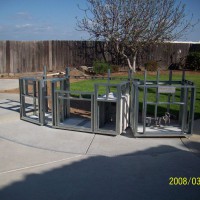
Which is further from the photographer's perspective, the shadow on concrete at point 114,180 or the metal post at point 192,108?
the metal post at point 192,108

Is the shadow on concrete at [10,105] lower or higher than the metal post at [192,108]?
lower

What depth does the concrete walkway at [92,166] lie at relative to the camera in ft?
12.2

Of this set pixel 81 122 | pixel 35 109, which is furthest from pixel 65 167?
pixel 35 109

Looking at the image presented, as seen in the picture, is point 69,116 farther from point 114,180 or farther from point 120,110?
point 114,180

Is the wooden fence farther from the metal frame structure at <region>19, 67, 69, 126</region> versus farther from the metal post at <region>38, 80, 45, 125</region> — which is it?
the metal post at <region>38, 80, 45, 125</region>

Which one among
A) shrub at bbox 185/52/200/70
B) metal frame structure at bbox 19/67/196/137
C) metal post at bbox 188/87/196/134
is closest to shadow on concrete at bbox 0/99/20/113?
metal frame structure at bbox 19/67/196/137

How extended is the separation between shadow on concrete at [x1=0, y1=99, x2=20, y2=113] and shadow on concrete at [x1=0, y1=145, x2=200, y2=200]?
4346 mm

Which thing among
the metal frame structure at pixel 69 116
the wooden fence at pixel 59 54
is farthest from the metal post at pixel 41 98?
the wooden fence at pixel 59 54

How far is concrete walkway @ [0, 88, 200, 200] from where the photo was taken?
372 cm

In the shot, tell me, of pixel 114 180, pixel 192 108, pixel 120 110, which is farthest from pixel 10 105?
pixel 114 180

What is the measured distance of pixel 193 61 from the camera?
2016cm

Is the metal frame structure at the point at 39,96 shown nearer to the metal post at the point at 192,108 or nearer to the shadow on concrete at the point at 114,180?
the shadow on concrete at the point at 114,180
